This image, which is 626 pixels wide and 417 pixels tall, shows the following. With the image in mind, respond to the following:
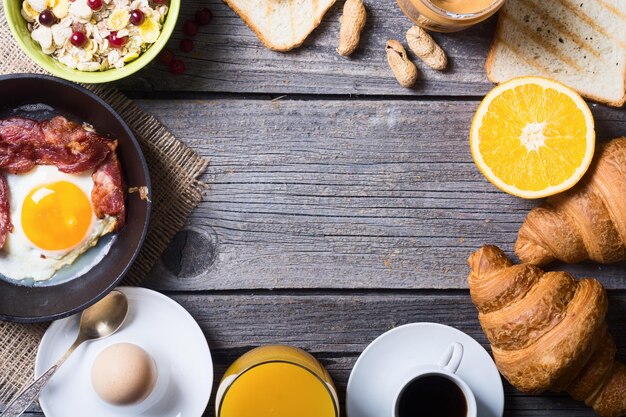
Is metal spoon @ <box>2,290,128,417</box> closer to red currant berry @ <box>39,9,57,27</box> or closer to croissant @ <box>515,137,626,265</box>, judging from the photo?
red currant berry @ <box>39,9,57,27</box>

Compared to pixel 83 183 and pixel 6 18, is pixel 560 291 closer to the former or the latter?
pixel 83 183

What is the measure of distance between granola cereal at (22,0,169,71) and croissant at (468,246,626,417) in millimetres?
930

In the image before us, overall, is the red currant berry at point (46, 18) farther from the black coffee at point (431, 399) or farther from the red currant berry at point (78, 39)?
the black coffee at point (431, 399)

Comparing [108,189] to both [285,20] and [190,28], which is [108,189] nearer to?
[190,28]

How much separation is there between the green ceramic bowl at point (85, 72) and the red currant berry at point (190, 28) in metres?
0.09

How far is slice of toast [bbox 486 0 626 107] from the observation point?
1761 millimetres

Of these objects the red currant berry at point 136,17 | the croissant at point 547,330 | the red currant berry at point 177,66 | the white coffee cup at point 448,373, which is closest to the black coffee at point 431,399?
the white coffee cup at point 448,373

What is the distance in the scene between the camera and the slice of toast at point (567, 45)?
5.78ft

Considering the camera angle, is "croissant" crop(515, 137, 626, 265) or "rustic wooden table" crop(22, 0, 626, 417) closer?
"croissant" crop(515, 137, 626, 265)

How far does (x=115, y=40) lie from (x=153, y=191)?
1.17 feet

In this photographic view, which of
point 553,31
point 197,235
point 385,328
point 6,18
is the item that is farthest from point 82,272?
point 553,31

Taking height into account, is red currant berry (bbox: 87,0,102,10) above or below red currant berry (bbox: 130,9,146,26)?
above

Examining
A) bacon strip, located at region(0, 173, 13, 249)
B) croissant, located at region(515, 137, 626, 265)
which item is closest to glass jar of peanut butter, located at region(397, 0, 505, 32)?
croissant, located at region(515, 137, 626, 265)

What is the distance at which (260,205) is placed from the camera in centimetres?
177
